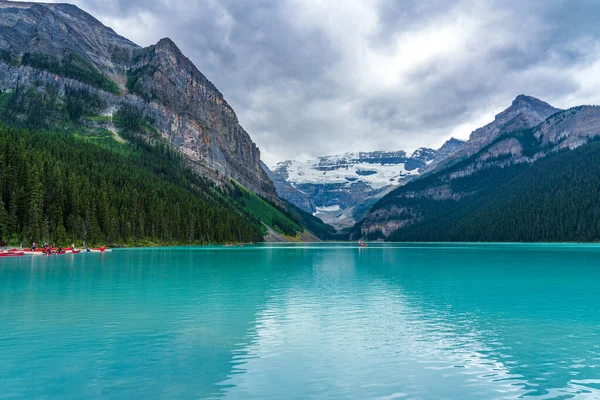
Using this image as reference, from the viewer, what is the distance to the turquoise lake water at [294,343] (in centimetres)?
1803

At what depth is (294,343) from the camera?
83.6 ft

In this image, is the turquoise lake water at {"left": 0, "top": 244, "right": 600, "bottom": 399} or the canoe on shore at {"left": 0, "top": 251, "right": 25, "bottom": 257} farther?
the canoe on shore at {"left": 0, "top": 251, "right": 25, "bottom": 257}

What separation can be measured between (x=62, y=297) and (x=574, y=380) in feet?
126

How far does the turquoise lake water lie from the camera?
18.0 metres

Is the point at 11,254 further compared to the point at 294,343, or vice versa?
the point at 11,254

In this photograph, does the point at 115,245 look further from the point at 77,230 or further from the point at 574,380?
the point at 574,380

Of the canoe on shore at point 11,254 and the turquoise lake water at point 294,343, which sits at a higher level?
the canoe on shore at point 11,254

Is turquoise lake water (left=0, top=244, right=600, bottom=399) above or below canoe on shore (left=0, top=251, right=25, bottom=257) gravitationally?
below

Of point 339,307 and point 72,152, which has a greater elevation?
point 72,152

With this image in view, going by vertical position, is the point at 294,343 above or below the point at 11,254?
below

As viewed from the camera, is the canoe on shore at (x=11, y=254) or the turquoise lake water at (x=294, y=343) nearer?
the turquoise lake water at (x=294, y=343)

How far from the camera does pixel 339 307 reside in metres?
38.0

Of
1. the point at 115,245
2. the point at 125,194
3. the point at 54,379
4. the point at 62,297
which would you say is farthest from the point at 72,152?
the point at 54,379

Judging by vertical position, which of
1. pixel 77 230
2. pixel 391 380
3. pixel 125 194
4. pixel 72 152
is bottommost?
pixel 391 380
